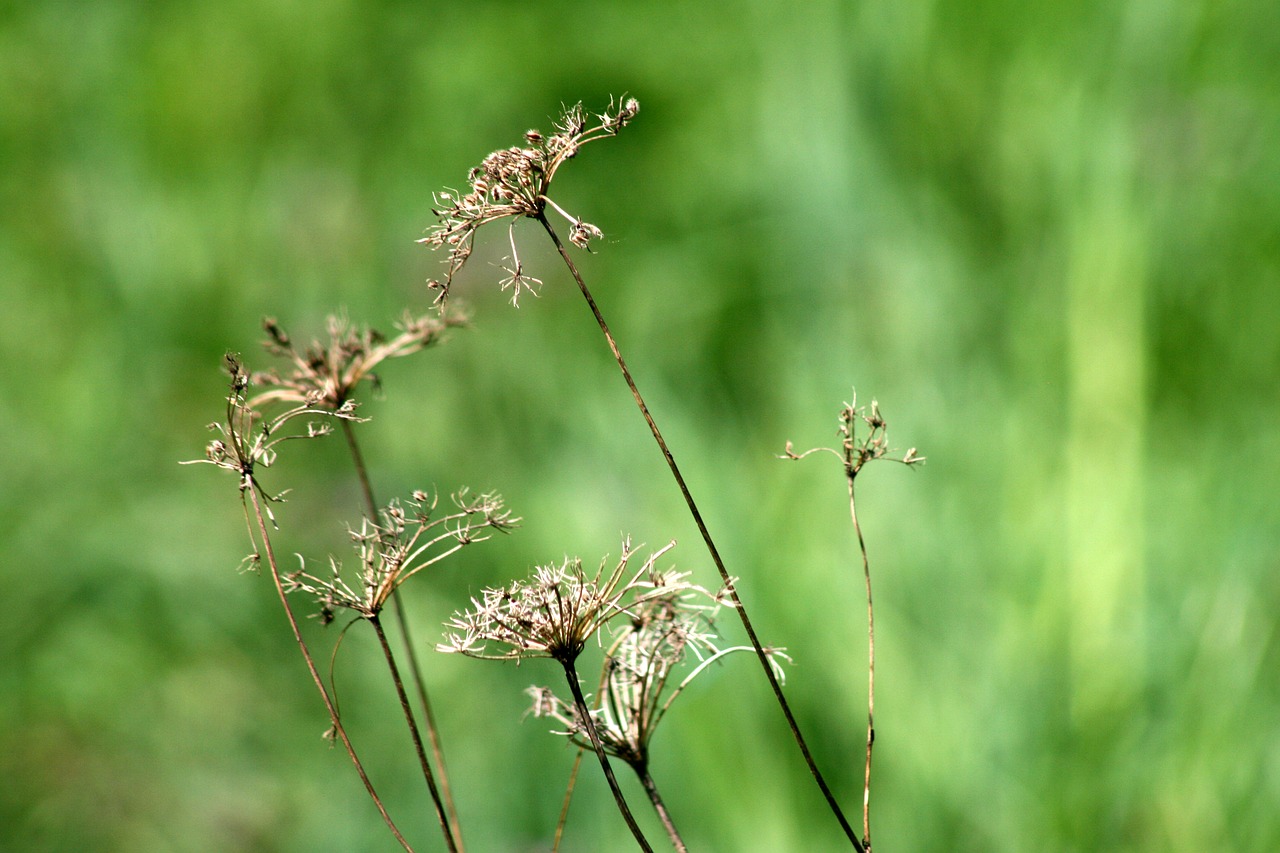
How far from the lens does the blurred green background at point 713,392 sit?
1.50 m

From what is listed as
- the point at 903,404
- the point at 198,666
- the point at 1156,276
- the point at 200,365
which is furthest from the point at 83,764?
the point at 1156,276

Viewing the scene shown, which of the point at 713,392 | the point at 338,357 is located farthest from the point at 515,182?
the point at 713,392

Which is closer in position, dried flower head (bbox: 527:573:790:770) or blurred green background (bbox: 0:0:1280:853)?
dried flower head (bbox: 527:573:790:770)

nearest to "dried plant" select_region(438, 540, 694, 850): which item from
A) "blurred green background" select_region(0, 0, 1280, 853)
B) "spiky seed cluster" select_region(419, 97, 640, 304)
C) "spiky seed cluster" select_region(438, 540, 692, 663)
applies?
"spiky seed cluster" select_region(438, 540, 692, 663)

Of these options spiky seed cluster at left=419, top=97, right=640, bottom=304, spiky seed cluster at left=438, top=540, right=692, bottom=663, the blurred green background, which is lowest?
spiky seed cluster at left=438, top=540, right=692, bottom=663

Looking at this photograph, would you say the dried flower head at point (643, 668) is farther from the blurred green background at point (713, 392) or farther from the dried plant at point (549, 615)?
the blurred green background at point (713, 392)

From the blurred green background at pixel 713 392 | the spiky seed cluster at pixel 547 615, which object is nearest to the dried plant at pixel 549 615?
the spiky seed cluster at pixel 547 615

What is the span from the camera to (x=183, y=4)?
302 centimetres

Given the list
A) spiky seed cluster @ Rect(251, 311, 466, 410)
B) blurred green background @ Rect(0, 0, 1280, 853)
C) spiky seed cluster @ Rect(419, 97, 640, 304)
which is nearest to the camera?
spiky seed cluster @ Rect(419, 97, 640, 304)

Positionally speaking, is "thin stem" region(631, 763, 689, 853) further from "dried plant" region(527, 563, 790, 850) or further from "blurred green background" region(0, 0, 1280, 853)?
"blurred green background" region(0, 0, 1280, 853)

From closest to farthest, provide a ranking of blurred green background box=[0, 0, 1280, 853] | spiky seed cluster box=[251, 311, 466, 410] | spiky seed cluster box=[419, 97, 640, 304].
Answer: spiky seed cluster box=[419, 97, 640, 304], spiky seed cluster box=[251, 311, 466, 410], blurred green background box=[0, 0, 1280, 853]

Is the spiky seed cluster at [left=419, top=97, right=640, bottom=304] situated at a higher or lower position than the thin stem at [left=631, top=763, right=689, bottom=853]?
higher

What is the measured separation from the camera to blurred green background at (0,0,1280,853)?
4.91 ft

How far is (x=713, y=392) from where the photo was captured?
Result: 218cm
